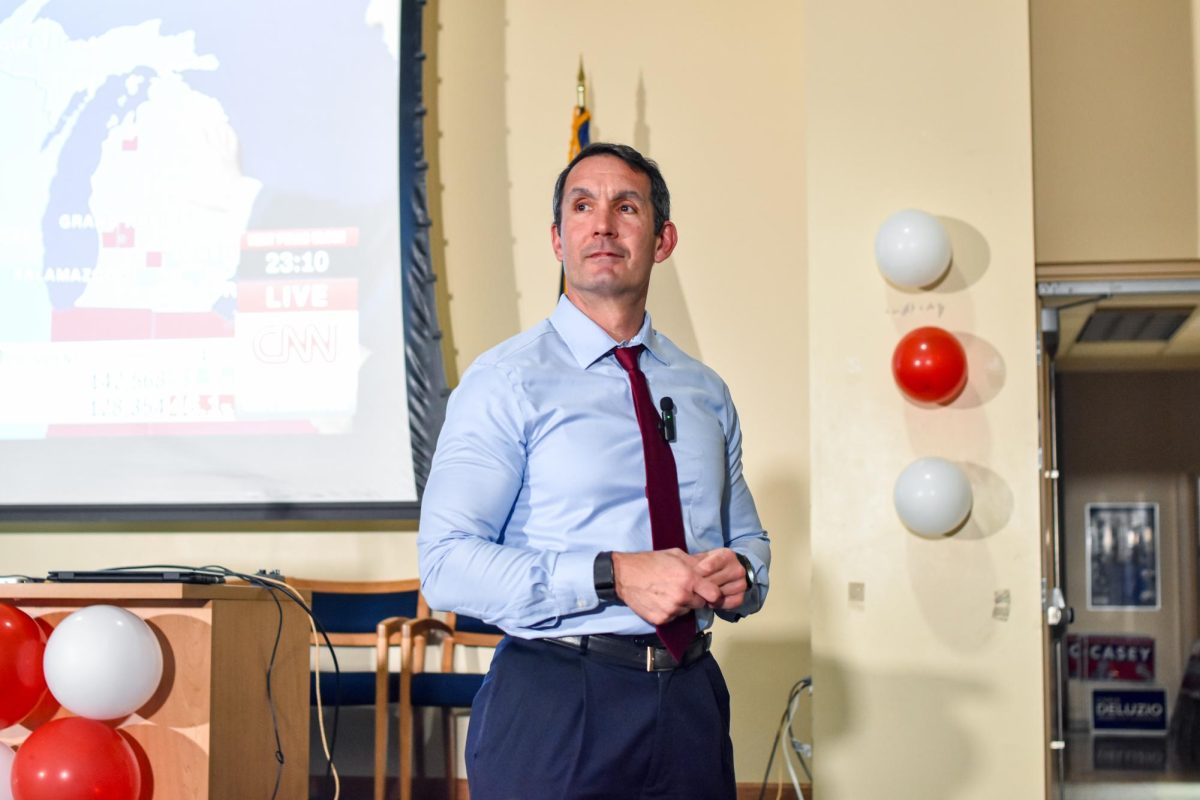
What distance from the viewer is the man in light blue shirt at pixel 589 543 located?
1.49 meters

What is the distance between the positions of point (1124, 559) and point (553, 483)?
325 inches

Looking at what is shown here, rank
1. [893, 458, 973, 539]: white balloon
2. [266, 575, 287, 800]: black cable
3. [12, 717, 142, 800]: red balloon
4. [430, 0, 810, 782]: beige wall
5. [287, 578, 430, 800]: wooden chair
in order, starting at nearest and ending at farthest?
[12, 717, 142, 800]: red balloon → [266, 575, 287, 800]: black cable → [893, 458, 973, 539]: white balloon → [287, 578, 430, 800]: wooden chair → [430, 0, 810, 782]: beige wall

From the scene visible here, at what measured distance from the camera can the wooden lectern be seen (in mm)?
2857

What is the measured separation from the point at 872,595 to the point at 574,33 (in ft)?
8.40

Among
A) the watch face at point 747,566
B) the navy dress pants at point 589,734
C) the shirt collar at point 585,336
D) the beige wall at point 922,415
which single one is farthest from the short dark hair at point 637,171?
the beige wall at point 922,415

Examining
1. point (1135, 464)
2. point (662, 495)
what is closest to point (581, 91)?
point (662, 495)

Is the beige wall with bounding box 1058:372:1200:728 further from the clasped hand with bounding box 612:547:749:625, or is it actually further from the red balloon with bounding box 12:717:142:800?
the clasped hand with bounding box 612:547:749:625

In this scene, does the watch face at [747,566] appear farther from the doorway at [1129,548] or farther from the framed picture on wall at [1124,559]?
the framed picture on wall at [1124,559]

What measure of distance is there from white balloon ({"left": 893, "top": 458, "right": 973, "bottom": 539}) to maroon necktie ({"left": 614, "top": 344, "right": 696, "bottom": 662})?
195 cm

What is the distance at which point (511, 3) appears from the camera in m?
4.89

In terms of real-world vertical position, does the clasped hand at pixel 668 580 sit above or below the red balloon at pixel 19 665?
above

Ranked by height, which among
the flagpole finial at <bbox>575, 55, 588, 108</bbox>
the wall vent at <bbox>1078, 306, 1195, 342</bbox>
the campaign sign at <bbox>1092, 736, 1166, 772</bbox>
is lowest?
the campaign sign at <bbox>1092, 736, 1166, 772</bbox>

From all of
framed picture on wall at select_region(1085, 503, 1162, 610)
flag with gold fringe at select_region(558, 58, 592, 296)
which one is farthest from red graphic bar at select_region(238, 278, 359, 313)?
framed picture on wall at select_region(1085, 503, 1162, 610)

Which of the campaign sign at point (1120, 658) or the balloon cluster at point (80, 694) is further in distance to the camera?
the campaign sign at point (1120, 658)
